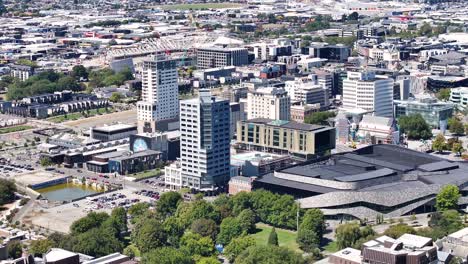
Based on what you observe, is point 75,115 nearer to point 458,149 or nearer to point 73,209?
point 73,209

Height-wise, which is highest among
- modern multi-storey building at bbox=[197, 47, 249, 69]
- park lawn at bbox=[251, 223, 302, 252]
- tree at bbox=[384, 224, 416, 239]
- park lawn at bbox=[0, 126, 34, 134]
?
modern multi-storey building at bbox=[197, 47, 249, 69]

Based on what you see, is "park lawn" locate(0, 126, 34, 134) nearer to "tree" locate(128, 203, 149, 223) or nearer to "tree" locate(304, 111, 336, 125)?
"tree" locate(304, 111, 336, 125)

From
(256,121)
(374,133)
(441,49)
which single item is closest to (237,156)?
(256,121)

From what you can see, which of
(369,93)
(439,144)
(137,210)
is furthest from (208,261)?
(369,93)

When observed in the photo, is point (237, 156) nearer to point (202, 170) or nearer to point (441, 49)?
point (202, 170)

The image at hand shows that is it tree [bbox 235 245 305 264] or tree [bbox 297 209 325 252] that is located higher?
tree [bbox 235 245 305 264]

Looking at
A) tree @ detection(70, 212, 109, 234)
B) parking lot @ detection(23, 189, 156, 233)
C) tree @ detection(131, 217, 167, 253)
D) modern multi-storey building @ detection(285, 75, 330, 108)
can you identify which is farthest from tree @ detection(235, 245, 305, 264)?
modern multi-storey building @ detection(285, 75, 330, 108)

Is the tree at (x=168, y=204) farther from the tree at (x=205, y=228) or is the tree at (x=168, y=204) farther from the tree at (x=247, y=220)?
the tree at (x=205, y=228)
